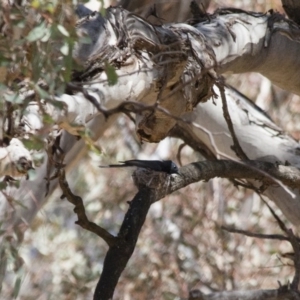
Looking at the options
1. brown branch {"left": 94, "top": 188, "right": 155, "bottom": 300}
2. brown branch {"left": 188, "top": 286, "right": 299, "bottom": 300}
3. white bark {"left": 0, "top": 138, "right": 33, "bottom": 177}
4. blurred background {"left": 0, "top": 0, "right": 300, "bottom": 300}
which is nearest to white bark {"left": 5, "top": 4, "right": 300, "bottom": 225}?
white bark {"left": 0, "top": 138, "right": 33, "bottom": 177}

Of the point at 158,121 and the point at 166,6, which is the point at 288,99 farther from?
the point at 158,121

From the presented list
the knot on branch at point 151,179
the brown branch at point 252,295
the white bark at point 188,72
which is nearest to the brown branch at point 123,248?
the knot on branch at point 151,179

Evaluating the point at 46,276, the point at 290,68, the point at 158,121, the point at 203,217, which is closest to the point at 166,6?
the point at 290,68


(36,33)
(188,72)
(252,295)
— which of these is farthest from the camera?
(252,295)

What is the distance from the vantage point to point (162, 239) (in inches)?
207

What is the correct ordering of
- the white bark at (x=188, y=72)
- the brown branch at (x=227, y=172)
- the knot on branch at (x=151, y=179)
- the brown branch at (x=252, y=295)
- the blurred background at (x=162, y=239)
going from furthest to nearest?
the blurred background at (x=162, y=239) → the brown branch at (x=252, y=295) → the brown branch at (x=227, y=172) → the knot on branch at (x=151, y=179) → the white bark at (x=188, y=72)

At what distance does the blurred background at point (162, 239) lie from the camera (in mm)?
5086

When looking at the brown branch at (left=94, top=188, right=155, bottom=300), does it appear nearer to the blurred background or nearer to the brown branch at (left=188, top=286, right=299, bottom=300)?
the brown branch at (left=188, top=286, right=299, bottom=300)

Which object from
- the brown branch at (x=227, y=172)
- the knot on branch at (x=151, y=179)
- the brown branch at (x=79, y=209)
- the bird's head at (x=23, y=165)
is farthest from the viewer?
the brown branch at (x=227, y=172)

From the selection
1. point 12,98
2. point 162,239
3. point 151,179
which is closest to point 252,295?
point 151,179

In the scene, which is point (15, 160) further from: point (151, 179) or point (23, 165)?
point (151, 179)

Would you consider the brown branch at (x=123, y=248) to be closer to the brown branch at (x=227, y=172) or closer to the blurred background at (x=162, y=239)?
the brown branch at (x=227, y=172)

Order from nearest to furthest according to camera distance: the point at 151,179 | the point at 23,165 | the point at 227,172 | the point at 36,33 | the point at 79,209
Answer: the point at 36,33 < the point at 23,165 < the point at 79,209 < the point at 151,179 < the point at 227,172

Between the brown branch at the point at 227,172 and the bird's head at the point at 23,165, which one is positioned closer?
Result: the bird's head at the point at 23,165
